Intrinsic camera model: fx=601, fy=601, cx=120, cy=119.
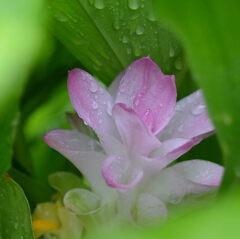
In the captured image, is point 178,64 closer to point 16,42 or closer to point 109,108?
point 109,108

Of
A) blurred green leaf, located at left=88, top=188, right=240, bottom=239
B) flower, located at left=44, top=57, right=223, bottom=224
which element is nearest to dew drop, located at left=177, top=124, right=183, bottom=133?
flower, located at left=44, top=57, right=223, bottom=224

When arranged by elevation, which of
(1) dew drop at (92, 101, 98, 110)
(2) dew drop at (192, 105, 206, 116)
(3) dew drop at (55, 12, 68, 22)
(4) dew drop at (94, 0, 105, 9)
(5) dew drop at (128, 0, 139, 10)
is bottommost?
(2) dew drop at (192, 105, 206, 116)

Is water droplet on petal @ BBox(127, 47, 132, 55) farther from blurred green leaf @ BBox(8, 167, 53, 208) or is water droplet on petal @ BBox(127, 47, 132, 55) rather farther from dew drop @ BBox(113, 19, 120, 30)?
blurred green leaf @ BBox(8, 167, 53, 208)

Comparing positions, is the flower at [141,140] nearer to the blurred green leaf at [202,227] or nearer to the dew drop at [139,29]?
the dew drop at [139,29]

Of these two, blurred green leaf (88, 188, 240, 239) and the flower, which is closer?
blurred green leaf (88, 188, 240, 239)

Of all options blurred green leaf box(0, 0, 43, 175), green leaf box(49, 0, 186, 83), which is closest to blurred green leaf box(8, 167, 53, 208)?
green leaf box(49, 0, 186, 83)

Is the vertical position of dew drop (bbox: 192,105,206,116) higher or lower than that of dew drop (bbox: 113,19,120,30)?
lower

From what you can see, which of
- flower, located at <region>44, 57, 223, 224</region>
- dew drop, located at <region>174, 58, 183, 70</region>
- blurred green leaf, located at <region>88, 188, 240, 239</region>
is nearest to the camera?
blurred green leaf, located at <region>88, 188, 240, 239</region>

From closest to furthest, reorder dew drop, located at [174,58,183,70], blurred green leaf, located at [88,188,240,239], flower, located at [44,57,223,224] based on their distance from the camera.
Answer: blurred green leaf, located at [88,188,240,239], flower, located at [44,57,223,224], dew drop, located at [174,58,183,70]
